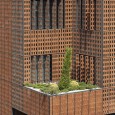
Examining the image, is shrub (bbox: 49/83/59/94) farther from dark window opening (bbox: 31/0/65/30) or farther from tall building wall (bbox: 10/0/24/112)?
dark window opening (bbox: 31/0/65/30)

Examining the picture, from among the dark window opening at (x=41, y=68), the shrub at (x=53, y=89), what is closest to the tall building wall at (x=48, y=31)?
the dark window opening at (x=41, y=68)

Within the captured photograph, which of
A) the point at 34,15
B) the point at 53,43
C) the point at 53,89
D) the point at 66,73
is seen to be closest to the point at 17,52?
the point at 53,43

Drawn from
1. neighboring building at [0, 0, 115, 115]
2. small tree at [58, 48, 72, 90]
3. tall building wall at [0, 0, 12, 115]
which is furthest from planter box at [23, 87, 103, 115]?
tall building wall at [0, 0, 12, 115]

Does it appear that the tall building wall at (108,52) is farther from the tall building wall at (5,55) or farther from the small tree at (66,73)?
the tall building wall at (5,55)

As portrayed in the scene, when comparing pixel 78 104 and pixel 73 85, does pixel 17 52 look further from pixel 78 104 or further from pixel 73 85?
pixel 78 104

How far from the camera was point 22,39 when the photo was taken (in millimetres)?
46656

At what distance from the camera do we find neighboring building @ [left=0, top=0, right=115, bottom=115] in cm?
4547

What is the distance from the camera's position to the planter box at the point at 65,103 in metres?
43.0

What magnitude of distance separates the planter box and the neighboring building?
2.27ft

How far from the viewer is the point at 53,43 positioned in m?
48.3

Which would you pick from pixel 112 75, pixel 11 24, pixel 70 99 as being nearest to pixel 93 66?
pixel 112 75

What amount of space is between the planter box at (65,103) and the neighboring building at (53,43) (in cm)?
69

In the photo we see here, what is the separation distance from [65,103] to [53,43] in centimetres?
760

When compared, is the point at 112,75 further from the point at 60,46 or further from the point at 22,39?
the point at 22,39
